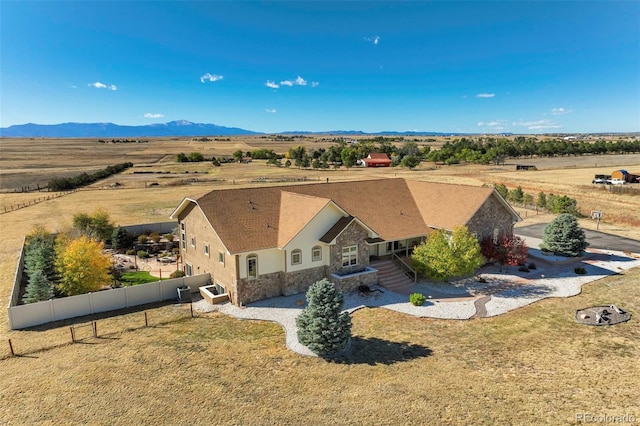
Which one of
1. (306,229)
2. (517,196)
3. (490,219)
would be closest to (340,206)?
(306,229)

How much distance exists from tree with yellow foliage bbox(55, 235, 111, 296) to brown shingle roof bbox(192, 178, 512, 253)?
8.36 m

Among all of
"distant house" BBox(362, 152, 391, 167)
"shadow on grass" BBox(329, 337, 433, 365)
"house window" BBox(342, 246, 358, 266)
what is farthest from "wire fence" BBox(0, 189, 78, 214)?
"distant house" BBox(362, 152, 391, 167)

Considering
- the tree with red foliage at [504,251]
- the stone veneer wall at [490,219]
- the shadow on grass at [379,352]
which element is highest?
the stone veneer wall at [490,219]

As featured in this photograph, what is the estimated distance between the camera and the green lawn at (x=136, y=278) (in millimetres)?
32312

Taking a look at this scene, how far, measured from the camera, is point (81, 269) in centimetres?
2736

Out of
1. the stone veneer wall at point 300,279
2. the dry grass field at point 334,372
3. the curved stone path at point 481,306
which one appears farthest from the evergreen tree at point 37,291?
the curved stone path at point 481,306

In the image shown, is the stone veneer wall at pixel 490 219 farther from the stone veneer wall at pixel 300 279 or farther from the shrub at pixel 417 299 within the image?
the stone veneer wall at pixel 300 279

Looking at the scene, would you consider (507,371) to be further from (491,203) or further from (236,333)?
(491,203)

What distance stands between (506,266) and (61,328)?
34.4 m

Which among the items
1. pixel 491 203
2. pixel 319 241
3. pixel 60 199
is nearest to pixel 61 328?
pixel 319 241

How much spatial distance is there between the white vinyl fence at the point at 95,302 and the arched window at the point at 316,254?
8.26 meters

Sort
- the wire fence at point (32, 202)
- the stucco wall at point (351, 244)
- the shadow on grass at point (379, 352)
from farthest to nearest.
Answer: the wire fence at point (32, 202) → the stucco wall at point (351, 244) → the shadow on grass at point (379, 352)

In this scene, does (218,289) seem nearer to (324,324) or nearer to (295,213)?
(295,213)

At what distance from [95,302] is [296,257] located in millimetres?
13652
